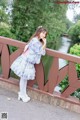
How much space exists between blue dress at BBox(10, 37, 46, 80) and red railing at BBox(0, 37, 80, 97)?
0.64ft

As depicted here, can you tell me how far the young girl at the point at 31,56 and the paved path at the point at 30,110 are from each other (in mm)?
459

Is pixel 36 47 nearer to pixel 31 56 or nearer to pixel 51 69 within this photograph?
pixel 31 56

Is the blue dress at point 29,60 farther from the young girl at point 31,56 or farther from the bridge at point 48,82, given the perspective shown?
the bridge at point 48,82

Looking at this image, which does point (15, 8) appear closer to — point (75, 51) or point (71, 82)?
point (75, 51)

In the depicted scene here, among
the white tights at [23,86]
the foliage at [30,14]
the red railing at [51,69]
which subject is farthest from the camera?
the foliage at [30,14]

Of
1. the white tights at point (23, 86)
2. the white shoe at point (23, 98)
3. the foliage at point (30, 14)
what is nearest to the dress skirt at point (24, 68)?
the white tights at point (23, 86)

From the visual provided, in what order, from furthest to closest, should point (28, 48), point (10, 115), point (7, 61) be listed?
point (7, 61)
point (28, 48)
point (10, 115)

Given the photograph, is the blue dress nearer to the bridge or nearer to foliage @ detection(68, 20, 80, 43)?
the bridge

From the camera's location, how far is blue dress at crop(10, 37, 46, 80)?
185 inches

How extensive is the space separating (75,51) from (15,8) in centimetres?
902

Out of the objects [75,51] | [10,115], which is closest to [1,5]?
[75,51]

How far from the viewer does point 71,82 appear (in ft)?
16.0

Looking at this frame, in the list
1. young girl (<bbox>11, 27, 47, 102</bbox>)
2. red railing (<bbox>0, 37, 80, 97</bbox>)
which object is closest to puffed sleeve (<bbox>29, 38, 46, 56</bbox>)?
young girl (<bbox>11, 27, 47, 102</bbox>)

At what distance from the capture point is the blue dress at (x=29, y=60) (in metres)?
4.69
